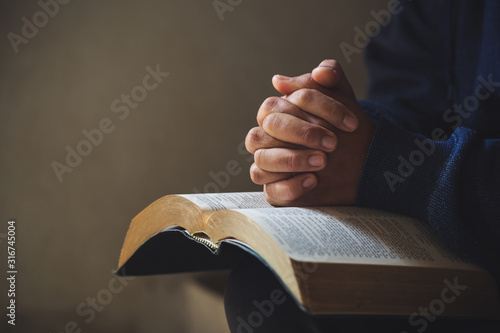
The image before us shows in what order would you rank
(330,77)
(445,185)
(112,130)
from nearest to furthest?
(445,185) < (330,77) < (112,130)

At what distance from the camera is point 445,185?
0.60 metres

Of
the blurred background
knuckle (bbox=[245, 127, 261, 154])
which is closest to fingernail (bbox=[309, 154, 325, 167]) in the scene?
knuckle (bbox=[245, 127, 261, 154])

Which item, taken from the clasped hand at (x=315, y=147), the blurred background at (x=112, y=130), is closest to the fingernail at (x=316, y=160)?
the clasped hand at (x=315, y=147)

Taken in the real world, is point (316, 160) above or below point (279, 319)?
above

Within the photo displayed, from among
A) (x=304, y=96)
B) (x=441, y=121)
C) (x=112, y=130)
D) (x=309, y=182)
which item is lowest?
(x=441, y=121)

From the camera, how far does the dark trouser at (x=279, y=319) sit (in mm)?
496

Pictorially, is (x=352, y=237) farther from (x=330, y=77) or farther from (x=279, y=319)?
(x=330, y=77)

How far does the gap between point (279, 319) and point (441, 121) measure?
26.4 inches

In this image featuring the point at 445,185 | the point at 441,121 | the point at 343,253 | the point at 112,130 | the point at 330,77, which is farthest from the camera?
the point at 112,130

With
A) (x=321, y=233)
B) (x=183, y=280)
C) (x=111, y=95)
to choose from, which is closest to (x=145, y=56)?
(x=111, y=95)

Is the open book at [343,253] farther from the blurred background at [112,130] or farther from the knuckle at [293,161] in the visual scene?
the blurred background at [112,130]

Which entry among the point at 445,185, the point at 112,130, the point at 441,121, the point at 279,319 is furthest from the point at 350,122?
the point at 112,130

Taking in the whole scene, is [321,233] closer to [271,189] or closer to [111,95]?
[271,189]

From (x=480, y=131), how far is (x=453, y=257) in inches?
15.2
